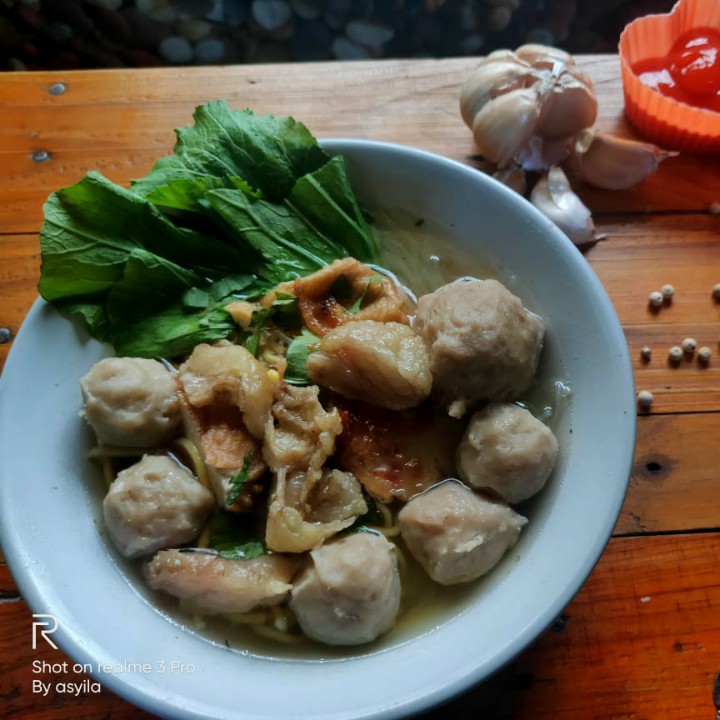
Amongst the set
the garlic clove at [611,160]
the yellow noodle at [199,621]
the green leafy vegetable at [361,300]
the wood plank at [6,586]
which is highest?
the garlic clove at [611,160]

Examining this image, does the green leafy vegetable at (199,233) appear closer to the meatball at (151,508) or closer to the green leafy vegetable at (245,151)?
the green leafy vegetable at (245,151)

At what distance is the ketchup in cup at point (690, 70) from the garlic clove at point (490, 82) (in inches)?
21.4

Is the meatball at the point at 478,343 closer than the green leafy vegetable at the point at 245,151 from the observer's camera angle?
Yes

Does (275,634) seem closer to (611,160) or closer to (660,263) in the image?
(660,263)

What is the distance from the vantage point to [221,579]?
1.83 metres

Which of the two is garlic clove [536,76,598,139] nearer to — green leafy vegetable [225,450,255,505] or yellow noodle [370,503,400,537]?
yellow noodle [370,503,400,537]

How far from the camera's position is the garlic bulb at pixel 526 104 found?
8.53ft

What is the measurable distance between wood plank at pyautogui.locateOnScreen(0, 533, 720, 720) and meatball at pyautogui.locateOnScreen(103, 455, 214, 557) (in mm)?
428

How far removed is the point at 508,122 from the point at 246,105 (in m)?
1.09

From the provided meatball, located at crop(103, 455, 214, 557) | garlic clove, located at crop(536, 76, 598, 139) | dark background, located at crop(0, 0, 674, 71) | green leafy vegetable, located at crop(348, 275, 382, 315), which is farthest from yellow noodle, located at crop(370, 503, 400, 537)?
dark background, located at crop(0, 0, 674, 71)

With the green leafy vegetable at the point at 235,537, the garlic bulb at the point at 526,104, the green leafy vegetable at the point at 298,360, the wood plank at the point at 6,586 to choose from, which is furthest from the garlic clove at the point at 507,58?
the wood plank at the point at 6,586

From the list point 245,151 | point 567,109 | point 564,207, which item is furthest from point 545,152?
point 245,151

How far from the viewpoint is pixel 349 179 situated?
7.77 ft

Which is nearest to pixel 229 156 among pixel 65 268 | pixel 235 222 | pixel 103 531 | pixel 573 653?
pixel 235 222
